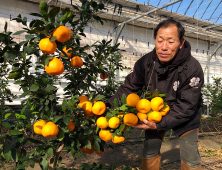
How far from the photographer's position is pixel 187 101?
4.42ft

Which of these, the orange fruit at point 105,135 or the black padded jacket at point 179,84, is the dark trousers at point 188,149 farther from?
the orange fruit at point 105,135

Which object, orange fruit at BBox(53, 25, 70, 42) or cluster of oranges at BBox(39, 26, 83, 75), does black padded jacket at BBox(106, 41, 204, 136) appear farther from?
orange fruit at BBox(53, 25, 70, 42)

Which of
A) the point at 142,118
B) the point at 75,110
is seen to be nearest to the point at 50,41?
the point at 75,110

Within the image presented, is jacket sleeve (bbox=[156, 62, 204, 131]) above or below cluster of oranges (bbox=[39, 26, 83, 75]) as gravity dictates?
below

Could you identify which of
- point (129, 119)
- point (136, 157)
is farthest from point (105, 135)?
point (136, 157)

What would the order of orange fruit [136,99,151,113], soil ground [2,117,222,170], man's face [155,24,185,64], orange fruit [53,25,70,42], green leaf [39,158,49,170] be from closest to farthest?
orange fruit [53,25,70,42]
green leaf [39,158,49,170]
orange fruit [136,99,151,113]
man's face [155,24,185,64]
soil ground [2,117,222,170]

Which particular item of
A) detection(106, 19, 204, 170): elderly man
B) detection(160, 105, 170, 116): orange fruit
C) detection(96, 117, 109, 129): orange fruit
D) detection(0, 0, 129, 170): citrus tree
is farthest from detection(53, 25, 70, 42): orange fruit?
detection(160, 105, 170, 116): orange fruit

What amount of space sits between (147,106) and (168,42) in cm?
52

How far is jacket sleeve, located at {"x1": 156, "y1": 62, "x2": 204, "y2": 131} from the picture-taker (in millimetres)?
1338

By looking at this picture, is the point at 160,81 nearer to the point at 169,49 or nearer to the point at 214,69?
the point at 169,49

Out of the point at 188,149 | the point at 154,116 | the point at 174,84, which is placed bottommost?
the point at 188,149

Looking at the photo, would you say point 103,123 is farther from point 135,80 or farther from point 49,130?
point 135,80

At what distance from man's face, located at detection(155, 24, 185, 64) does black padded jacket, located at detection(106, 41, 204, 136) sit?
7 cm

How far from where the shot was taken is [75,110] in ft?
3.43
